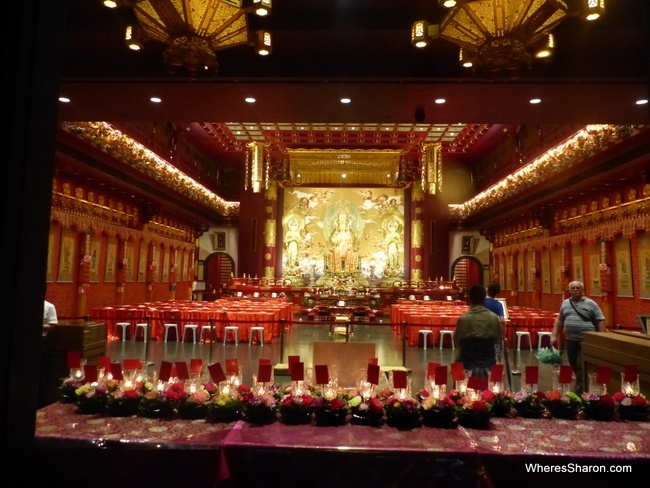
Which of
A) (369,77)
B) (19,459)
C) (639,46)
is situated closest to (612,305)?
(639,46)

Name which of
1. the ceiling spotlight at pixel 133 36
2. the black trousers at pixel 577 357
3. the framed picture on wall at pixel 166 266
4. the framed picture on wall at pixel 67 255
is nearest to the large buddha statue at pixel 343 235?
the framed picture on wall at pixel 166 266

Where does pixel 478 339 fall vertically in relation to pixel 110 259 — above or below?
below

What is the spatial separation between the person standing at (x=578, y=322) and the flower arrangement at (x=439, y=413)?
267cm

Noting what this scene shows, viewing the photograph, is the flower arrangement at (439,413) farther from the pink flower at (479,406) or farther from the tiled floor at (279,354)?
the tiled floor at (279,354)

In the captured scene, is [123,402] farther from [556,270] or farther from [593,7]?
[556,270]

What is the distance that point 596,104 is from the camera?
558 cm

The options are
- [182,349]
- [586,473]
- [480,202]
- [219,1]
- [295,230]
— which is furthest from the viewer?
[295,230]

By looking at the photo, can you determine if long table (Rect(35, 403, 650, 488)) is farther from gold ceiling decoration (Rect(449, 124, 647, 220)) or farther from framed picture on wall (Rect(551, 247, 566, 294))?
framed picture on wall (Rect(551, 247, 566, 294))

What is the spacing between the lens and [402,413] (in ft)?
7.82

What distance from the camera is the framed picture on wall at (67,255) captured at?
10.8 m

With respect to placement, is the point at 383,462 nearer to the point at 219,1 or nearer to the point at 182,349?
the point at 219,1

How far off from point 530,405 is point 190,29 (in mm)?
4466

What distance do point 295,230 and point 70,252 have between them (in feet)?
33.8

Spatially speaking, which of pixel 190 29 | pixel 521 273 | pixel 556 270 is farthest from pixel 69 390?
pixel 521 273
